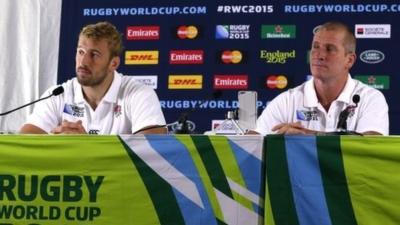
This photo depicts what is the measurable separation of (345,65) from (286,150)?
3.54 ft

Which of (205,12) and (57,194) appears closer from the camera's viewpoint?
(57,194)

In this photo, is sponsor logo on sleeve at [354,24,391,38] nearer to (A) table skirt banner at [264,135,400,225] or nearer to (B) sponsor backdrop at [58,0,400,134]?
(B) sponsor backdrop at [58,0,400,134]

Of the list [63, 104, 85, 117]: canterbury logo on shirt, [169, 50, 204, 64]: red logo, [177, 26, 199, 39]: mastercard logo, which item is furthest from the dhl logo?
[63, 104, 85, 117]: canterbury logo on shirt

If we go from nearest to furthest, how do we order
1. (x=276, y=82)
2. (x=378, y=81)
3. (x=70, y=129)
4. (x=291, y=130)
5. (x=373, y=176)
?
(x=373, y=176) → (x=291, y=130) → (x=70, y=129) → (x=378, y=81) → (x=276, y=82)

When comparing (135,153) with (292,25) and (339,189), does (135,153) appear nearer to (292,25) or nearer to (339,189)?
(339,189)

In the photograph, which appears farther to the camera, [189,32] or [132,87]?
[189,32]

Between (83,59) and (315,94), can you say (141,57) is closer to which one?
(83,59)

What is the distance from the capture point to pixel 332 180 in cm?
194

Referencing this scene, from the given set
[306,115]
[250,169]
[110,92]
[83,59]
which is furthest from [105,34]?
[250,169]

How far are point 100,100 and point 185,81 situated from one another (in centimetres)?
151

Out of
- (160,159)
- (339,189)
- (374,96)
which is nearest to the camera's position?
(339,189)

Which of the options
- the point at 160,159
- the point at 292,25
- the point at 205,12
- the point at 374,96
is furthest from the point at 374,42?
the point at 160,159

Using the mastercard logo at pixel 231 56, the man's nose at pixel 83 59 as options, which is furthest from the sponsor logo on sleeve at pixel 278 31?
the man's nose at pixel 83 59

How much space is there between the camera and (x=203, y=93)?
14.4 feet
